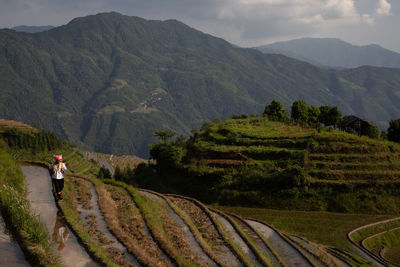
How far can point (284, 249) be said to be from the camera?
23.9m

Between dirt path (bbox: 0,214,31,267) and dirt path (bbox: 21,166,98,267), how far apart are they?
158cm

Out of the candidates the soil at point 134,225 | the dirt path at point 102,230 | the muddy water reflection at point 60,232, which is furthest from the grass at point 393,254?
the muddy water reflection at point 60,232

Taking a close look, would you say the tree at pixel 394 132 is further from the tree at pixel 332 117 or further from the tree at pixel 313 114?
the tree at pixel 313 114

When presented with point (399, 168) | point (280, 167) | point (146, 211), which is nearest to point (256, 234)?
point (146, 211)

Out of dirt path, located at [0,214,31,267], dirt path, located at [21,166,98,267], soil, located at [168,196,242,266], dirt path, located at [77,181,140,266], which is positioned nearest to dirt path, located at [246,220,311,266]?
soil, located at [168,196,242,266]

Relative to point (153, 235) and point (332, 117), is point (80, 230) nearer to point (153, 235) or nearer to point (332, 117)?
point (153, 235)

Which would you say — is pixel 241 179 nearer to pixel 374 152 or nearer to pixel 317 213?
pixel 317 213

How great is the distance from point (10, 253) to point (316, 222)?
38.9 m

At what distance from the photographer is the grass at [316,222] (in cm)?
3609

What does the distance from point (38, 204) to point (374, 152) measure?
5478cm

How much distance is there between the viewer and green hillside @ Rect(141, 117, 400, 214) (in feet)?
155

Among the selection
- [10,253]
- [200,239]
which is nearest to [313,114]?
[200,239]

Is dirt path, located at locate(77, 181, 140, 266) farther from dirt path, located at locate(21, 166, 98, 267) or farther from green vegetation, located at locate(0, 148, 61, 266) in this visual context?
green vegetation, located at locate(0, 148, 61, 266)

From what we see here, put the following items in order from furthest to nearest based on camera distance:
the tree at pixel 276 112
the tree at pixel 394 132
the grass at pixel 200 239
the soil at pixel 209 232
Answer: the tree at pixel 276 112
the tree at pixel 394 132
the soil at pixel 209 232
the grass at pixel 200 239
